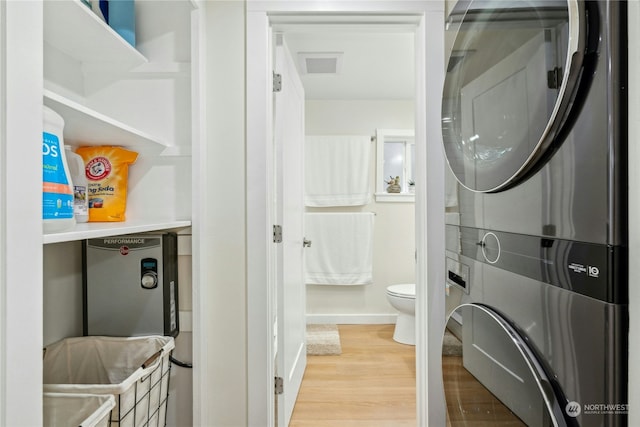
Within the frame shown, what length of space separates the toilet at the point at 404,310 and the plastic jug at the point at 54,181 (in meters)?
2.55

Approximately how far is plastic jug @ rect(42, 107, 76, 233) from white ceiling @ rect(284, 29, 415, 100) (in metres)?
1.06

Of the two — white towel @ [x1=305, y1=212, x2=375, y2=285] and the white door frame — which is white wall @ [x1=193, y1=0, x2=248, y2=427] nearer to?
the white door frame

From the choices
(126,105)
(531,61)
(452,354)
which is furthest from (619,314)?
(126,105)

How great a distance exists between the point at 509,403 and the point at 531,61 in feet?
2.41

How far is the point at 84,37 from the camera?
1307 mm

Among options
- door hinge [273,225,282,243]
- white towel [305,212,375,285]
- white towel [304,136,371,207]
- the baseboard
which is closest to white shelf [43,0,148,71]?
door hinge [273,225,282,243]

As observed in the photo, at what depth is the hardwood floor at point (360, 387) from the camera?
2.12 metres

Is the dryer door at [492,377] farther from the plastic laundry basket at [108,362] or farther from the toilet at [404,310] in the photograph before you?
the toilet at [404,310]

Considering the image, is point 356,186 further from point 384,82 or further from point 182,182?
point 182,182

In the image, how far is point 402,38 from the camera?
2398mm

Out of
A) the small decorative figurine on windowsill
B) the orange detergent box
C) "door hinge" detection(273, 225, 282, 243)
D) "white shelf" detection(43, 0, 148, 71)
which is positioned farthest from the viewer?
the small decorative figurine on windowsill

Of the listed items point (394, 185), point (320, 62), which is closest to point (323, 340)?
point (394, 185)

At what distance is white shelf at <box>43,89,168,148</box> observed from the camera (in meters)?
1.00

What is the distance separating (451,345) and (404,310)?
6.54ft
